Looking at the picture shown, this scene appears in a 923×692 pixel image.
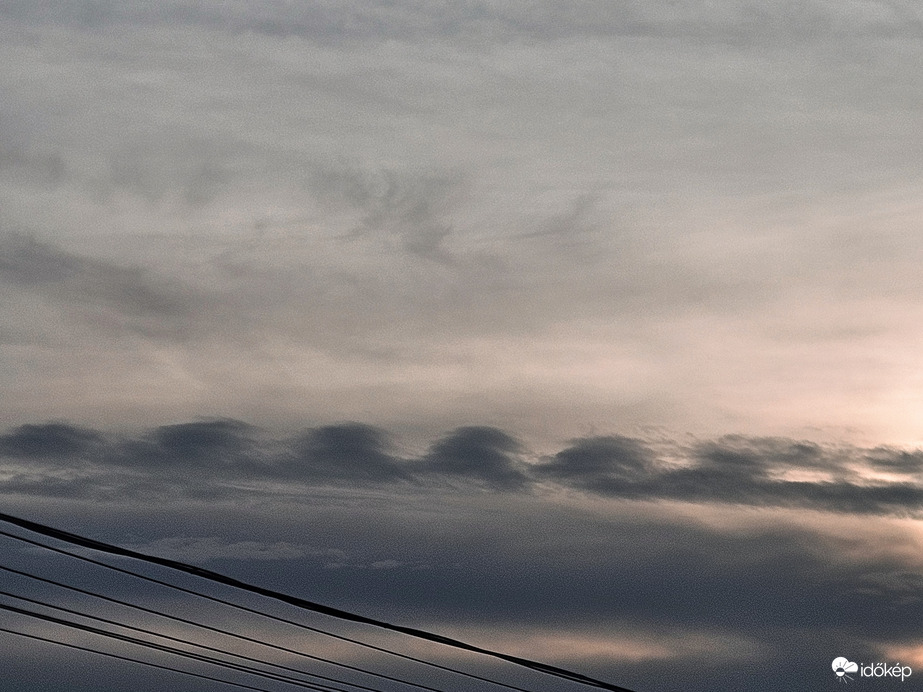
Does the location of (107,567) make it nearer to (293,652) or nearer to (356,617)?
(293,652)

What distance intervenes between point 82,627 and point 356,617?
4857 mm

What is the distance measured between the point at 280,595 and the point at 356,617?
5.99 ft

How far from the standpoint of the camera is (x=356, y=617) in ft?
70.3

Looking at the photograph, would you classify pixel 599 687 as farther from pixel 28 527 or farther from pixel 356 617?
pixel 28 527

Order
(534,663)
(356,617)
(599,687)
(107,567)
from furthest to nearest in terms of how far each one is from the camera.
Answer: (599,687) → (534,663) → (356,617) → (107,567)

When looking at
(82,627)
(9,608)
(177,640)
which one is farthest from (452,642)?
(9,608)

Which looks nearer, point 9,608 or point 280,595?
point 9,608

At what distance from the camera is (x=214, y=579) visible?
18406mm

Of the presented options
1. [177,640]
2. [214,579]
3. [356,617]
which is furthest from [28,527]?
[356,617]

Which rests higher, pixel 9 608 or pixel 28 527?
pixel 28 527

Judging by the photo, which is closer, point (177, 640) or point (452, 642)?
point (177, 640)

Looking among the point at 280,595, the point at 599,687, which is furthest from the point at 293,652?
the point at 599,687

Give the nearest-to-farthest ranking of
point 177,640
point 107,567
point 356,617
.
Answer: point 107,567 < point 177,640 < point 356,617

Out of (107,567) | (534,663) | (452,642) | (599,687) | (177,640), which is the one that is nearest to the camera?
(107,567)
